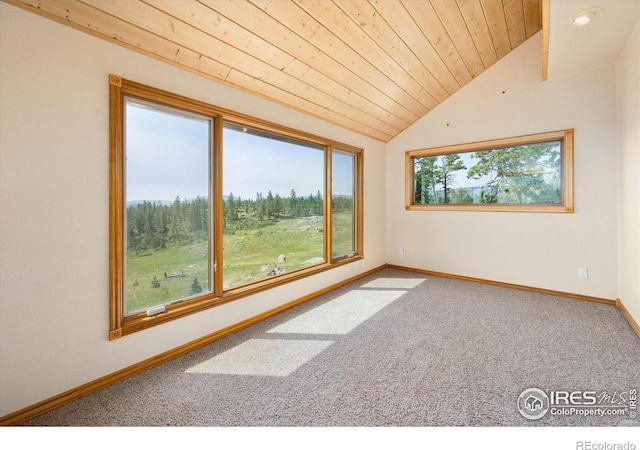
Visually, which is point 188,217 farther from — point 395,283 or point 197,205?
point 395,283

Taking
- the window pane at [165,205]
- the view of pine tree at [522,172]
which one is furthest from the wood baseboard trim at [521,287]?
the window pane at [165,205]

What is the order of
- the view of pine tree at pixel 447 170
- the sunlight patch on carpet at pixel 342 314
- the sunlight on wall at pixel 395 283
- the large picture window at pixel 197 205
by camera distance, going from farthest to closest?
1. the view of pine tree at pixel 447 170
2. the sunlight on wall at pixel 395 283
3. the sunlight patch on carpet at pixel 342 314
4. the large picture window at pixel 197 205

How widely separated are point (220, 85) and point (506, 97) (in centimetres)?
364

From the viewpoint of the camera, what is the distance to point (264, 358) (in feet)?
7.25

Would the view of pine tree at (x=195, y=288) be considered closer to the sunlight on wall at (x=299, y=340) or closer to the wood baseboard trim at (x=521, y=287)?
the sunlight on wall at (x=299, y=340)

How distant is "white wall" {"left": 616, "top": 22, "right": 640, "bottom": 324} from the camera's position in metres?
2.59

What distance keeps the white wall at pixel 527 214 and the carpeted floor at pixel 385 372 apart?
2.13 feet

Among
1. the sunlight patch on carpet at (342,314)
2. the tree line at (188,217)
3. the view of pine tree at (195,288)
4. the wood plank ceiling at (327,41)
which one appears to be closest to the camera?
the wood plank ceiling at (327,41)

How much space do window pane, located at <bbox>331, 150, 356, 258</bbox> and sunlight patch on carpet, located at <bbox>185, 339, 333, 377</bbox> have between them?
1829mm

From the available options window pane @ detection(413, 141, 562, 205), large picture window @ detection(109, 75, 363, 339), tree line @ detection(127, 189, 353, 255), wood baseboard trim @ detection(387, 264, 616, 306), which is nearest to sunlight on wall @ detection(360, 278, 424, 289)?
wood baseboard trim @ detection(387, 264, 616, 306)

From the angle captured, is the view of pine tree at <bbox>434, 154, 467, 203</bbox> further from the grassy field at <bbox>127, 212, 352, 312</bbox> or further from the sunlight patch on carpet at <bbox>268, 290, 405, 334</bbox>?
the sunlight patch on carpet at <bbox>268, 290, 405, 334</bbox>

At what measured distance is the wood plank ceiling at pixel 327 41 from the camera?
1.84m

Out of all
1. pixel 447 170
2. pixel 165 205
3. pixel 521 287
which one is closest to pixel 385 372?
pixel 165 205

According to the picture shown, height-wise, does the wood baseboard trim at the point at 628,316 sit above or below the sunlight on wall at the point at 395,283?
below
